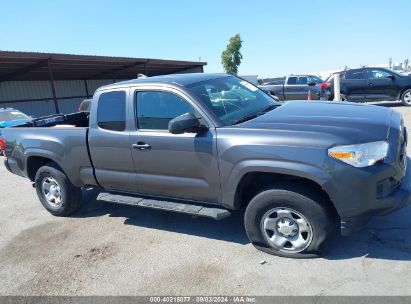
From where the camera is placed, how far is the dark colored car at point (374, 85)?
13.5m

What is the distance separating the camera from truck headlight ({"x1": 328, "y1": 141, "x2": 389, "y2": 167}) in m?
3.07

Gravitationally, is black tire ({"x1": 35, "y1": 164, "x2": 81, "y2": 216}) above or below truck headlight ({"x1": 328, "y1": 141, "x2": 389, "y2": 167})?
below

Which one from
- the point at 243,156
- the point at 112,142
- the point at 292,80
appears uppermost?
the point at 292,80

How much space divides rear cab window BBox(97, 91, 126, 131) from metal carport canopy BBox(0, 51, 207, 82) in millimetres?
13368

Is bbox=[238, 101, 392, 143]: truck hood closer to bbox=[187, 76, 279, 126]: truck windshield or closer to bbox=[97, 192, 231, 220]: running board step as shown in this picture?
bbox=[187, 76, 279, 126]: truck windshield

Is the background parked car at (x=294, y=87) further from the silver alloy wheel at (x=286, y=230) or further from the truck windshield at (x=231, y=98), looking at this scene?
the silver alloy wheel at (x=286, y=230)

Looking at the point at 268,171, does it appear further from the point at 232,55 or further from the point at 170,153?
the point at 232,55

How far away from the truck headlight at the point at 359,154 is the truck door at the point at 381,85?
11.9m

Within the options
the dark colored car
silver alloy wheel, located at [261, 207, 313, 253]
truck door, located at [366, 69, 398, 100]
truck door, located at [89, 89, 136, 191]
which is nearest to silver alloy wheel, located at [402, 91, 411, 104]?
the dark colored car

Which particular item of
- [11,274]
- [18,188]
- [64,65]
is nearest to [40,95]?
[64,65]

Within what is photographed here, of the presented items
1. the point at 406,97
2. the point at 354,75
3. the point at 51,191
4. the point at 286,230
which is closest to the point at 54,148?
the point at 51,191

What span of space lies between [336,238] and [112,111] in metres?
3.04

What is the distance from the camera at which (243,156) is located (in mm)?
3502

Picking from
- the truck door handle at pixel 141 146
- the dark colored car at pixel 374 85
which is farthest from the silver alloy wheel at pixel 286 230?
the dark colored car at pixel 374 85
